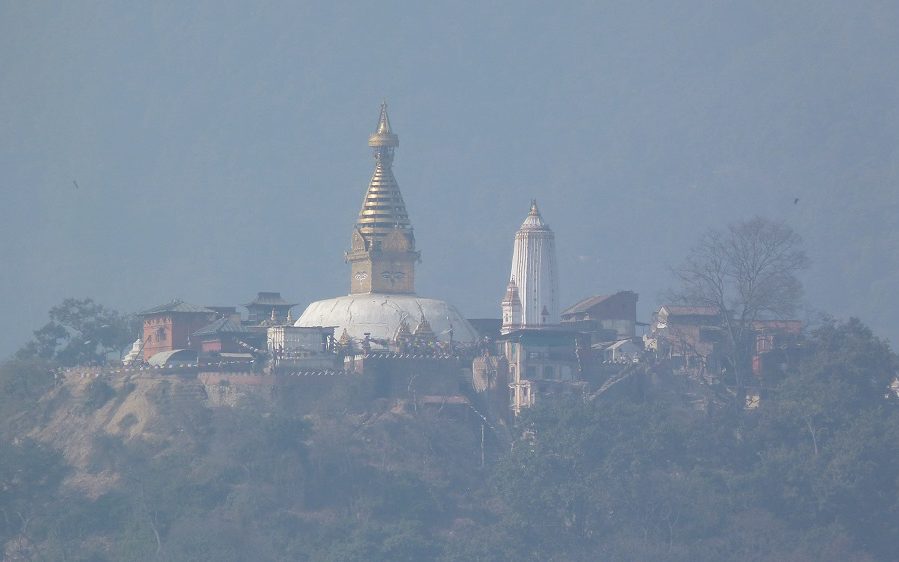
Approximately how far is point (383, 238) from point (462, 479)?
52.9 feet

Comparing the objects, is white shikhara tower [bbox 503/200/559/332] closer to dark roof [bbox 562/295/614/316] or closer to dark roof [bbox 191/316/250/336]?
dark roof [bbox 562/295/614/316]

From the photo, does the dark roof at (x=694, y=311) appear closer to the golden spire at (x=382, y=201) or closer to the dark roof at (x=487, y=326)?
the dark roof at (x=487, y=326)

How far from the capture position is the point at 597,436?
347 feet

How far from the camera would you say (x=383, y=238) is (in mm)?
119188

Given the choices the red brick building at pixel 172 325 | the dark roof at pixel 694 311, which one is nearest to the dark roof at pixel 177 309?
the red brick building at pixel 172 325

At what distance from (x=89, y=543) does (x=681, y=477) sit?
2203 cm

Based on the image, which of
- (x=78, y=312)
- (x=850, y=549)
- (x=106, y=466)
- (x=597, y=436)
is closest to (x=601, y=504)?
(x=597, y=436)

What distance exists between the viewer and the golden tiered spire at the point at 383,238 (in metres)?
119

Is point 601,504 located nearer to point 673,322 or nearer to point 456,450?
point 456,450

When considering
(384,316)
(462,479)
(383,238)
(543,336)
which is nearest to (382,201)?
(383,238)

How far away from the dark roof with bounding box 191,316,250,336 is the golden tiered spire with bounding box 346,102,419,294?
636 centimetres

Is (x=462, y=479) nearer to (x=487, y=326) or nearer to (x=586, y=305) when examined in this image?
(x=487, y=326)

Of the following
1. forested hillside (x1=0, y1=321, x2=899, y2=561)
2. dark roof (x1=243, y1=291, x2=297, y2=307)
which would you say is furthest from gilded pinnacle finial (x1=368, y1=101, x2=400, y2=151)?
forested hillside (x1=0, y1=321, x2=899, y2=561)

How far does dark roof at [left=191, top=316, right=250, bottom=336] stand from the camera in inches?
4503
